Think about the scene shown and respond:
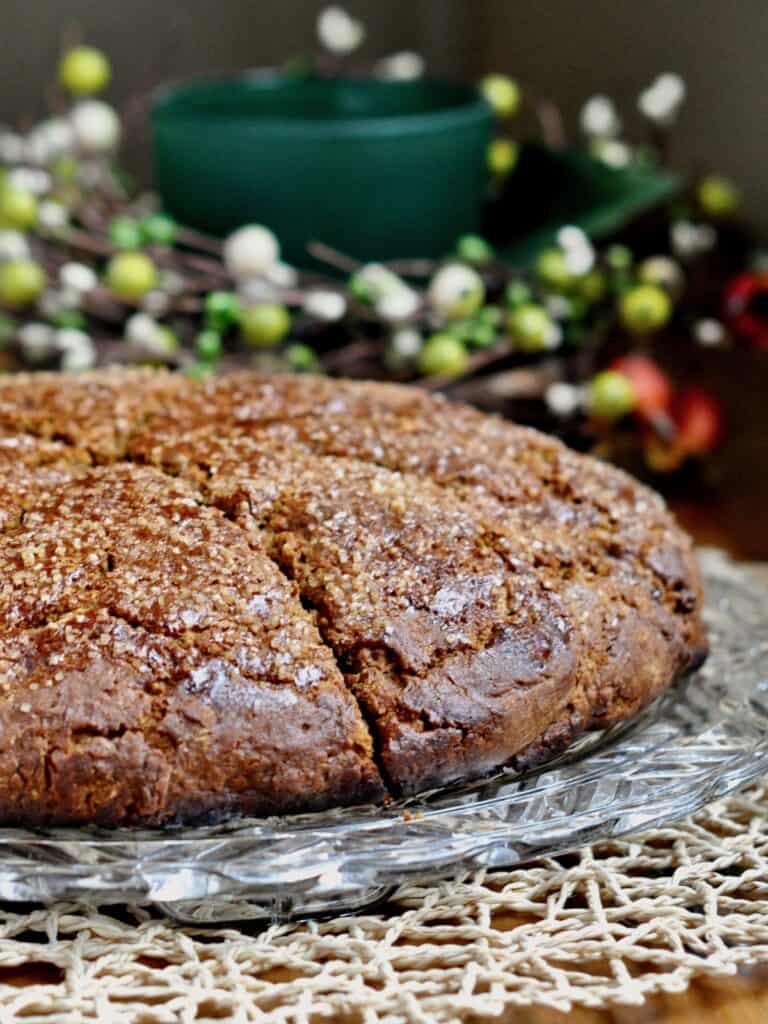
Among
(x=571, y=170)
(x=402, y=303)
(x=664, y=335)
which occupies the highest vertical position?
(x=571, y=170)

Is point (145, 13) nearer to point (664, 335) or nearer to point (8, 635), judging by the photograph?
point (664, 335)

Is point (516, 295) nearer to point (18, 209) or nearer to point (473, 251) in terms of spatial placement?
point (473, 251)

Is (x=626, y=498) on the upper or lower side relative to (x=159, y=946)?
upper

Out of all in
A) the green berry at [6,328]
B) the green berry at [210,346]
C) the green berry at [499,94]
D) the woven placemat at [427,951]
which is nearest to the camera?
the woven placemat at [427,951]

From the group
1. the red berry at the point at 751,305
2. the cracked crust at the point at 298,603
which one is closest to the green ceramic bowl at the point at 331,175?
the red berry at the point at 751,305

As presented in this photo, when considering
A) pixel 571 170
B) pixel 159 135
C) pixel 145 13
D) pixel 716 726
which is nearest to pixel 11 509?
pixel 716 726

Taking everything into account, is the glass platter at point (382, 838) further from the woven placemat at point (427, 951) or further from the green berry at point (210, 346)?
the green berry at point (210, 346)
